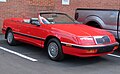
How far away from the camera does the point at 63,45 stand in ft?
22.5

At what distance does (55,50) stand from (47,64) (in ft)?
1.92

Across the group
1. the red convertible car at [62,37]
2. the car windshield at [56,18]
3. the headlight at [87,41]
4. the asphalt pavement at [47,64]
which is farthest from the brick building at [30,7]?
the headlight at [87,41]

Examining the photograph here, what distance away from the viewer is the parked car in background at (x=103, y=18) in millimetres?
8430

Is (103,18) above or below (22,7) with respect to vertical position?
below

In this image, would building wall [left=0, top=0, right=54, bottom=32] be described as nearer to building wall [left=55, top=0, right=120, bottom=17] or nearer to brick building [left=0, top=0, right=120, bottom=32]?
brick building [left=0, top=0, right=120, bottom=32]

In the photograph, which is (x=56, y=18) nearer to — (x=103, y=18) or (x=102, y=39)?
(x=103, y=18)

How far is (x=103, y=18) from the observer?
29.3 ft

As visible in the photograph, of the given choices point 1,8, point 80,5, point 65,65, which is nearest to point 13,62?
point 65,65

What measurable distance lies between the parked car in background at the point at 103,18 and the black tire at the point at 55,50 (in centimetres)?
243

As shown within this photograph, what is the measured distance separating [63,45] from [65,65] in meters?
0.56

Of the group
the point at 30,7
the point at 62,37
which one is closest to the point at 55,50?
the point at 62,37

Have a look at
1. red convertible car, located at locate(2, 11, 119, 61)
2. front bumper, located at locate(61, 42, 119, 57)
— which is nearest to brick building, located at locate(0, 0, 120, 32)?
red convertible car, located at locate(2, 11, 119, 61)

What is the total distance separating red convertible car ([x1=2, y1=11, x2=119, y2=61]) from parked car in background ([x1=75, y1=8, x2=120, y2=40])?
1.13 m

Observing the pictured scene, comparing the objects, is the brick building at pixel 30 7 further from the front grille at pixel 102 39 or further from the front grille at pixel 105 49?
the front grille at pixel 105 49
